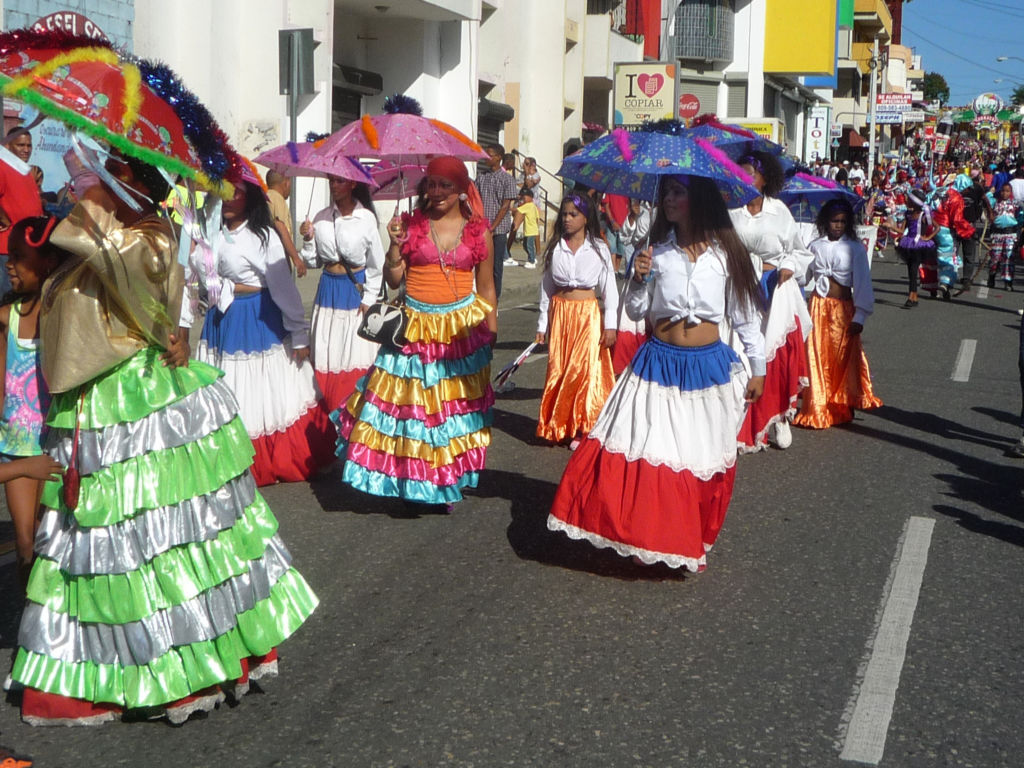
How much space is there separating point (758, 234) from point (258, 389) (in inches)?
137

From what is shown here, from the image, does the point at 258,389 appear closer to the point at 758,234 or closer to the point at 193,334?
the point at 758,234

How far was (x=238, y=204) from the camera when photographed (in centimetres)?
710

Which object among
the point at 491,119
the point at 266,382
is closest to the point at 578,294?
the point at 266,382

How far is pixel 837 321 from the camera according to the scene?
32.6 ft

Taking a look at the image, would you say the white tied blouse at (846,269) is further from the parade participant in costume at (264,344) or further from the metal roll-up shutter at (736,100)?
the metal roll-up shutter at (736,100)

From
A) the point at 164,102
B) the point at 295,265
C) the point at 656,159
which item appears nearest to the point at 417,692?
the point at 164,102

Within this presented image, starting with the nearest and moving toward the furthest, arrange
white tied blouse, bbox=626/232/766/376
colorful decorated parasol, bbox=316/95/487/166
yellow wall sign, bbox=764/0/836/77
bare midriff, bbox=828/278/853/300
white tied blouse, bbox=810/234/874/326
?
white tied blouse, bbox=626/232/766/376, colorful decorated parasol, bbox=316/95/487/166, white tied blouse, bbox=810/234/874/326, bare midriff, bbox=828/278/853/300, yellow wall sign, bbox=764/0/836/77

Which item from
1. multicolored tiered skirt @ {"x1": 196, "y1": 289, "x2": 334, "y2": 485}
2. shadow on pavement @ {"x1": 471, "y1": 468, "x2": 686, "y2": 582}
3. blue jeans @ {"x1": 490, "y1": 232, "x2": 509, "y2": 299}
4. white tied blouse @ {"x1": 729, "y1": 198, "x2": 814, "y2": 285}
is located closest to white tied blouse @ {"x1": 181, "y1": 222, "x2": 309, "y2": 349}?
multicolored tiered skirt @ {"x1": 196, "y1": 289, "x2": 334, "y2": 485}

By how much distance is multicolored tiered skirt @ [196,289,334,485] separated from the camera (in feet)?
24.1

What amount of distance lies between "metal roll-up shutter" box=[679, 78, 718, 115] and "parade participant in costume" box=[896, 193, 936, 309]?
86.5 feet

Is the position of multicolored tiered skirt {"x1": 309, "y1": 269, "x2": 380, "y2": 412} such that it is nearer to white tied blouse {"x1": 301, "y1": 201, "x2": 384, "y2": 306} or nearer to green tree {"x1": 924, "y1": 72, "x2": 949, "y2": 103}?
white tied blouse {"x1": 301, "y1": 201, "x2": 384, "y2": 306}

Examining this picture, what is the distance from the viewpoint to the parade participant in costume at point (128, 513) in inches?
150

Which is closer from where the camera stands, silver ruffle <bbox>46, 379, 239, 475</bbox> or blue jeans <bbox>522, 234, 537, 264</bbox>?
silver ruffle <bbox>46, 379, 239, 475</bbox>

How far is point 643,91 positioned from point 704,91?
21.9 m
